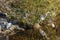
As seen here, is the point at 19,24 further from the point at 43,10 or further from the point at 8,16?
the point at 43,10

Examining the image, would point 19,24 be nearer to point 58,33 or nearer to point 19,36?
point 19,36

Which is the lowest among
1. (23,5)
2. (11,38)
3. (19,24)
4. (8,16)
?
(11,38)

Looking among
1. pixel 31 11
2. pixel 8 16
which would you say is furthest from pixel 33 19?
pixel 8 16

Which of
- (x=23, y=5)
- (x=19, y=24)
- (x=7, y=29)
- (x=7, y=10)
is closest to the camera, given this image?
(x=7, y=29)

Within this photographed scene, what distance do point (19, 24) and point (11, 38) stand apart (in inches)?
7.3

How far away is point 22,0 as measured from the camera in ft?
7.93

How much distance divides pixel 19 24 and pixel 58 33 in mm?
484

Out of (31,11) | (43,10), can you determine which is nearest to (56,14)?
(43,10)

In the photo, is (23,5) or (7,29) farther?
(23,5)

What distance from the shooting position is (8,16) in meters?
2.12

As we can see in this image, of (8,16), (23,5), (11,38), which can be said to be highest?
(23,5)

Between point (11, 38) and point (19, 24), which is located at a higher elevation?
point (19, 24)

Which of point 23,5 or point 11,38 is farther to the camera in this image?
point 23,5

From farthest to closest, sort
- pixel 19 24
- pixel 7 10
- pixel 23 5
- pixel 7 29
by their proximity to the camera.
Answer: pixel 23 5 → pixel 7 10 → pixel 19 24 → pixel 7 29
